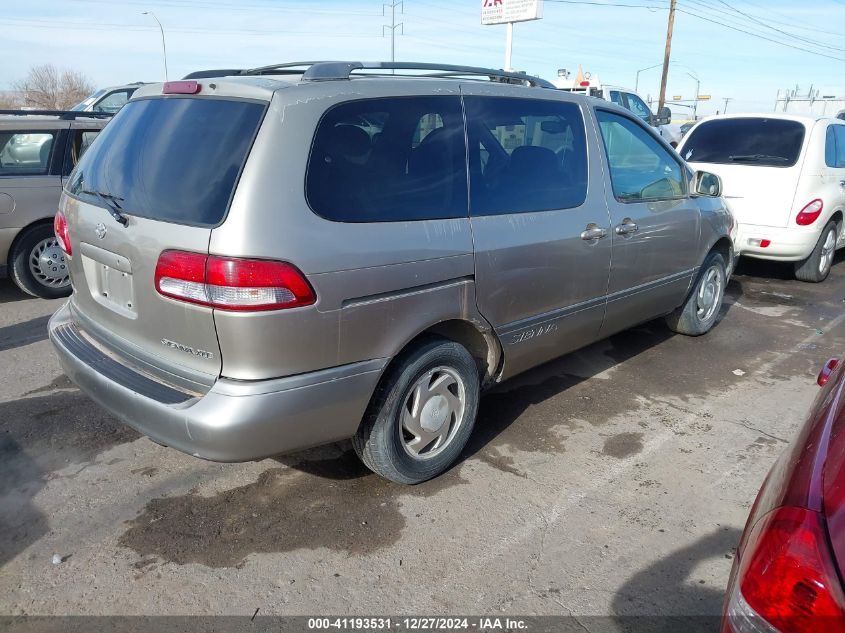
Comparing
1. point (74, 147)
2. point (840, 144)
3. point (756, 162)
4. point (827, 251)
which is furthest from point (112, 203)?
point (840, 144)

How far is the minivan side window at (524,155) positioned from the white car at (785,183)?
390 centimetres

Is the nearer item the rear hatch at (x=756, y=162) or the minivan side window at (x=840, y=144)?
the rear hatch at (x=756, y=162)

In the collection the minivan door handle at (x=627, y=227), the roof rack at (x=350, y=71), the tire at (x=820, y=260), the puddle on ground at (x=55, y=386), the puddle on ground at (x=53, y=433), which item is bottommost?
the puddle on ground at (x=53, y=433)

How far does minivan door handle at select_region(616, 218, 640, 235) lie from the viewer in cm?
410

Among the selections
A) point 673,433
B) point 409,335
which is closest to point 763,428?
point 673,433

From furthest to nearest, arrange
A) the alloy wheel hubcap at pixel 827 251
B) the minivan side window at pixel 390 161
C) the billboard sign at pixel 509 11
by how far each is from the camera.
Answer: the billboard sign at pixel 509 11 → the alloy wheel hubcap at pixel 827 251 → the minivan side window at pixel 390 161

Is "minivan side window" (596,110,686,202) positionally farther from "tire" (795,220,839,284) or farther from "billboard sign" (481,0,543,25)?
"billboard sign" (481,0,543,25)

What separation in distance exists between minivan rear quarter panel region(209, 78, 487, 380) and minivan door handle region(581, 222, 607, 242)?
1.18m

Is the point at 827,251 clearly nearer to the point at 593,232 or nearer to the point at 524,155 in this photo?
the point at 593,232

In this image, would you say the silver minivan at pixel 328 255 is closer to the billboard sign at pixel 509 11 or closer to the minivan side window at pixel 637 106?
the minivan side window at pixel 637 106

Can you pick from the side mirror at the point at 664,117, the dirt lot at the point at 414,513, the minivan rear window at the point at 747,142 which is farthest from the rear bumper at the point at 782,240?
the side mirror at the point at 664,117

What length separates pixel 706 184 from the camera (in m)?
5.12

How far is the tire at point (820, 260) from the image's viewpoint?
7559 mm

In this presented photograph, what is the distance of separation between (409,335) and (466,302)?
0.39m
